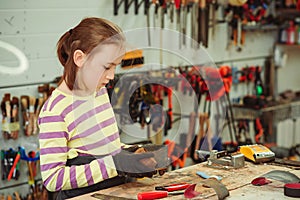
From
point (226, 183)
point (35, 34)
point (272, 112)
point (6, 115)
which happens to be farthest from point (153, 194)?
point (272, 112)

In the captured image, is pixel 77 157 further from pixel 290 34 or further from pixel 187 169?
pixel 290 34

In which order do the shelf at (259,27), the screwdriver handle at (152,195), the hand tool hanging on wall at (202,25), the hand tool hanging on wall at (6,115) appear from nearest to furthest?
1. the screwdriver handle at (152,195)
2. the hand tool hanging on wall at (6,115)
3. the hand tool hanging on wall at (202,25)
4. the shelf at (259,27)

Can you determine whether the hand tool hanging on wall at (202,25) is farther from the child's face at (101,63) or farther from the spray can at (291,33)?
the child's face at (101,63)

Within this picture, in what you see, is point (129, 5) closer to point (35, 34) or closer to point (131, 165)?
point (35, 34)

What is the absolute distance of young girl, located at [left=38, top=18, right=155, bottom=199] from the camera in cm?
198

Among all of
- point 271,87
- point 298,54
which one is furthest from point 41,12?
point 298,54

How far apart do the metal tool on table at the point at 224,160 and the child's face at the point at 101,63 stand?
21.8 inches

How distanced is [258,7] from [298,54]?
3.38ft

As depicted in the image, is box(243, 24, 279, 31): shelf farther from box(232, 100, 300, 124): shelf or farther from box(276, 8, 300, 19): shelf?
box(232, 100, 300, 124): shelf

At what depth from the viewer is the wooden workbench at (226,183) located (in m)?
1.96

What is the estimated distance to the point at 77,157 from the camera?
6.75 ft

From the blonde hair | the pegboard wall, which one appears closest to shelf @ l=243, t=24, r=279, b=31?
the pegboard wall

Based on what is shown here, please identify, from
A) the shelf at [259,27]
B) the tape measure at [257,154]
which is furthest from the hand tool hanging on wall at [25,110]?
the shelf at [259,27]

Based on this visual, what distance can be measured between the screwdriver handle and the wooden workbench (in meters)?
0.03
